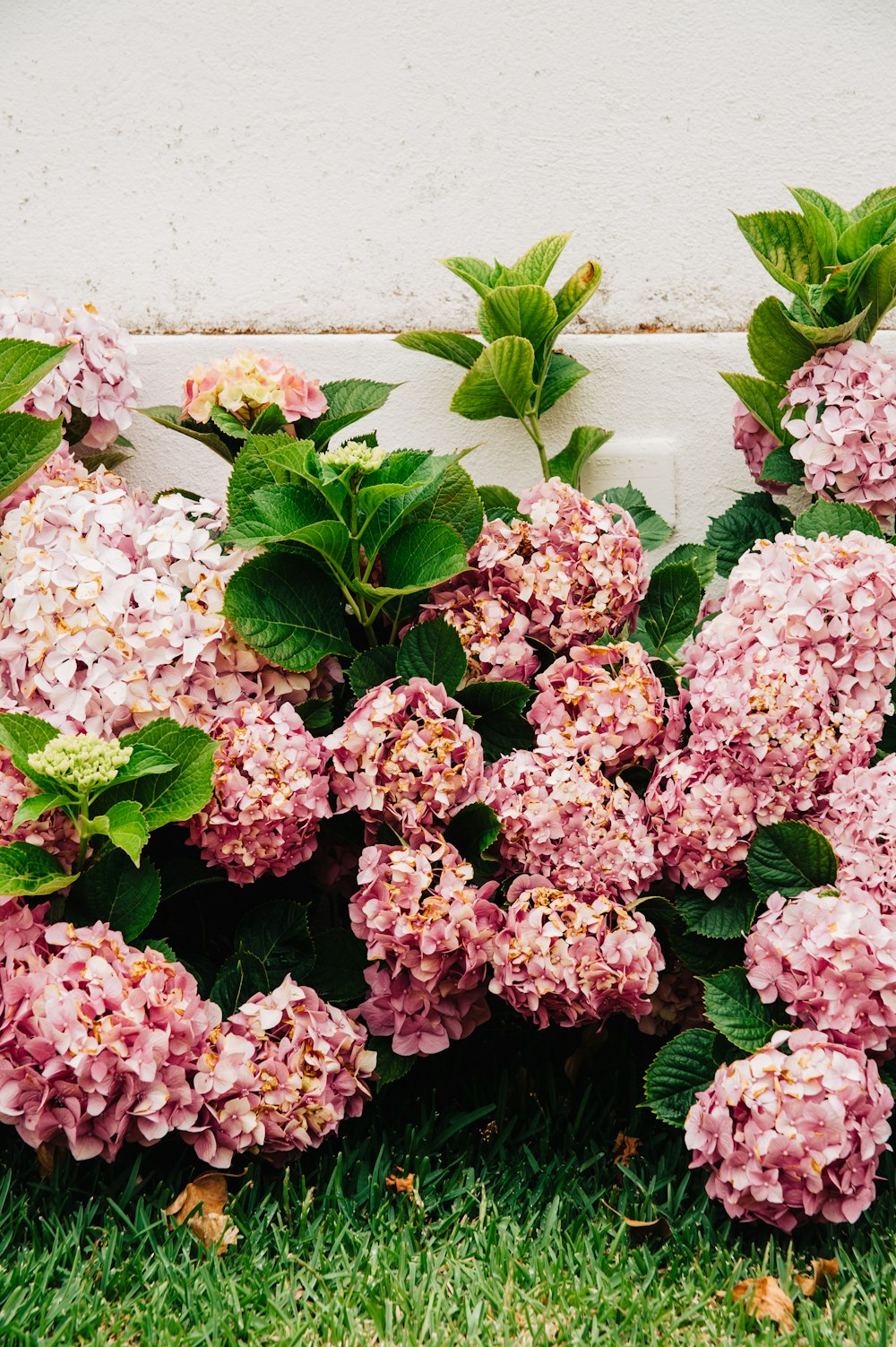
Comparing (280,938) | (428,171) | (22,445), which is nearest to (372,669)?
(280,938)

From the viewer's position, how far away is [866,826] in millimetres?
1480

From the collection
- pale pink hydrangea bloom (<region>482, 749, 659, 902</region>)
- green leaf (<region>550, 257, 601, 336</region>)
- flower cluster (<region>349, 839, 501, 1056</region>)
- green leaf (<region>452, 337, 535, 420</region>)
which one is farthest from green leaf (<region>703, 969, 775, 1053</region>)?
green leaf (<region>550, 257, 601, 336</region>)

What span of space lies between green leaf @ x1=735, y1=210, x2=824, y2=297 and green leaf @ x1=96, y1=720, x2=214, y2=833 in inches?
48.9

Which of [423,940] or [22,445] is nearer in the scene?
[423,940]

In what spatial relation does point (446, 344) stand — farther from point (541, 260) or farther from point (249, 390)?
point (249, 390)

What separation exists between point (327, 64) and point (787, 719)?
67.3 inches

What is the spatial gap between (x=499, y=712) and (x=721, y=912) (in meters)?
0.44

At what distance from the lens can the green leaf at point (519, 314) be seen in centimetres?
199

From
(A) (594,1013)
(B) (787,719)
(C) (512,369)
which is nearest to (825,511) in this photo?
(B) (787,719)

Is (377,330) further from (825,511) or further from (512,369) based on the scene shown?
(825,511)

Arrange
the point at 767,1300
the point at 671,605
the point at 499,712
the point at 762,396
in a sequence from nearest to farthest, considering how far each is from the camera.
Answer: the point at 767,1300 → the point at 499,712 → the point at 671,605 → the point at 762,396

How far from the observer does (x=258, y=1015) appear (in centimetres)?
149

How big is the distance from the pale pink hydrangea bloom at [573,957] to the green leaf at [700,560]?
2.02 feet

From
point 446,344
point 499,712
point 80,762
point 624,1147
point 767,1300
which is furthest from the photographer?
point 446,344
